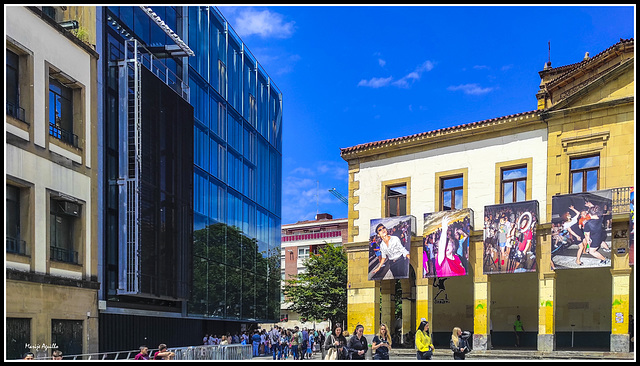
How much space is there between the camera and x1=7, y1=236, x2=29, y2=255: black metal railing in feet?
74.2

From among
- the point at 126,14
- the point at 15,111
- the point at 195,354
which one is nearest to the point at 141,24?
the point at 126,14

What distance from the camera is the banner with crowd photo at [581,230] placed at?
29797mm

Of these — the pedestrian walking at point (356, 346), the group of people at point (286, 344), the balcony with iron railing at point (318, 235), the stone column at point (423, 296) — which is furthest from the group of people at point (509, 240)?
the balcony with iron railing at point (318, 235)

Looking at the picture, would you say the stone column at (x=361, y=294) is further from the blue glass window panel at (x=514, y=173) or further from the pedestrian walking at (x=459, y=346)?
the pedestrian walking at (x=459, y=346)

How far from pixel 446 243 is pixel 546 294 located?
5037 millimetres

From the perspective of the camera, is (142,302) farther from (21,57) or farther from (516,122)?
(516,122)

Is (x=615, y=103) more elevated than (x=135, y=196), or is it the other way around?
(x=615, y=103)

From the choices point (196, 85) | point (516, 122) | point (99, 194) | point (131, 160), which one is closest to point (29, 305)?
point (99, 194)

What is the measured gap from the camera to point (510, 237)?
3225 centimetres

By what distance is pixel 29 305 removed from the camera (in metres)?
23.2

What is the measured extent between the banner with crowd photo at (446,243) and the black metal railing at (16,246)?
721 inches

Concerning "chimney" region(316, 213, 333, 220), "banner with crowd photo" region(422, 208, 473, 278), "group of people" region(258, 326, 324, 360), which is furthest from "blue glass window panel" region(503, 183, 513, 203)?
"chimney" region(316, 213, 333, 220)

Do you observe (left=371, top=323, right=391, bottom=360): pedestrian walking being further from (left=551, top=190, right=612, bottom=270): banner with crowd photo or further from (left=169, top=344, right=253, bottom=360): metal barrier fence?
(left=551, top=190, right=612, bottom=270): banner with crowd photo

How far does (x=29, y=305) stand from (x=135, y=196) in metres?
7.74
